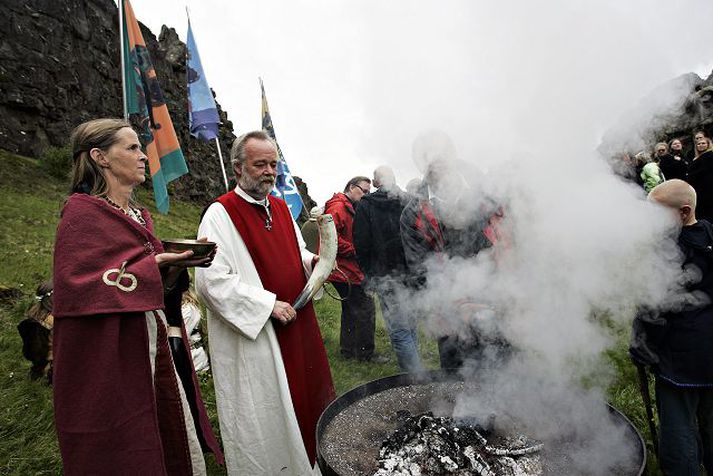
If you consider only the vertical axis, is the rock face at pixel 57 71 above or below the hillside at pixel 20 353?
above

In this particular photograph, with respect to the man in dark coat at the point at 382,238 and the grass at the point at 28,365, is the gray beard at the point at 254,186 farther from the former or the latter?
the grass at the point at 28,365

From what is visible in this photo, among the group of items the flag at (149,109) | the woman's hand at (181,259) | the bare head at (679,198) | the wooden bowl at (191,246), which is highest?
the flag at (149,109)

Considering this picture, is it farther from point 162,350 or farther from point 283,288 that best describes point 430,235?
point 162,350

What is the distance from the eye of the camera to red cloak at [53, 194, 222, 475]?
174cm

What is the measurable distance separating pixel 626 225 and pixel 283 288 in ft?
6.43

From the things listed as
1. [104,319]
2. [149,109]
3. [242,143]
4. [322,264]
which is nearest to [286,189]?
[149,109]

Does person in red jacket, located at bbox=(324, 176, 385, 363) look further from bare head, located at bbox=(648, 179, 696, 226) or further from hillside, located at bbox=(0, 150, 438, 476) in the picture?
bare head, located at bbox=(648, 179, 696, 226)

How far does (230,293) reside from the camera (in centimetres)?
239

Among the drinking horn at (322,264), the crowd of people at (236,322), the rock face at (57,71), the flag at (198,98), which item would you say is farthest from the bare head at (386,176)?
the rock face at (57,71)

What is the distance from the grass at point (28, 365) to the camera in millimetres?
2994

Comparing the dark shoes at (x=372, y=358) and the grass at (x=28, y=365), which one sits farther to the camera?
the dark shoes at (x=372, y=358)

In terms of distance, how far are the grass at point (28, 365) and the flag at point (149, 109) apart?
7.59 feet

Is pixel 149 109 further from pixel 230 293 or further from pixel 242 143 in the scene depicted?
pixel 230 293

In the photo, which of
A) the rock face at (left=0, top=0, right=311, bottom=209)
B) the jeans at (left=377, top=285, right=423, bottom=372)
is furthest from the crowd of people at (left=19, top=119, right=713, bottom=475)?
the rock face at (left=0, top=0, right=311, bottom=209)
